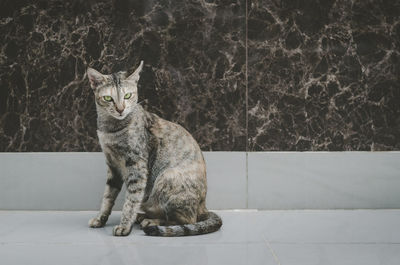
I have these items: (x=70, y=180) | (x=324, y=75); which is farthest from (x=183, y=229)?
→ (x=324, y=75)

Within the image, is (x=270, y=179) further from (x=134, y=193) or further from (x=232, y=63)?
(x=134, y=193)

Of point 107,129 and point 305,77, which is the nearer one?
point 107,129

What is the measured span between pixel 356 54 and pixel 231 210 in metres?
1.26

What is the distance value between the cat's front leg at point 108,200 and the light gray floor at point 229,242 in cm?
7

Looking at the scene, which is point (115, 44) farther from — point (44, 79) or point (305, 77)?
point (305, 77)

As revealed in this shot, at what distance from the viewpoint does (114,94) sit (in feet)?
6.81

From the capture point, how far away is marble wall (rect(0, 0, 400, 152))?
2.61 meters

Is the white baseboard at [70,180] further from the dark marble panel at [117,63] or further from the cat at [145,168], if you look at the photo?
the cat at [145,168]

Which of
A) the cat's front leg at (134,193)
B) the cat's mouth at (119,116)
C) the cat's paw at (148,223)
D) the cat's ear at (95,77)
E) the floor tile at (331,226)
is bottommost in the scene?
the floor tile at (331,226)

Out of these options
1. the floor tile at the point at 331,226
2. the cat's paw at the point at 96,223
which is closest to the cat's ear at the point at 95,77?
the cat's paw at the point at 96,223

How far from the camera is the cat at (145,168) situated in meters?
2.03

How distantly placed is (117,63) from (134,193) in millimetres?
950

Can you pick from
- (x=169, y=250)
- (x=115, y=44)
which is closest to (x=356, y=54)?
(x=115, y=44)

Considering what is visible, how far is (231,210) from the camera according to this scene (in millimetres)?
2596
